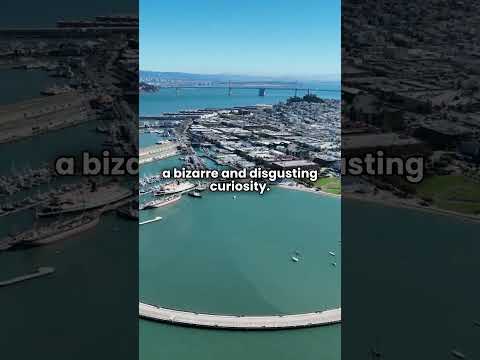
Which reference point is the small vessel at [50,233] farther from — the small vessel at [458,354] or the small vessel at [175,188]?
the small vessel at [458,354]

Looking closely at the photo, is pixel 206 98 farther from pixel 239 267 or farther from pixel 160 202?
pixel 239 267

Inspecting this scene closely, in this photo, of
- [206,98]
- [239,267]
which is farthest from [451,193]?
[206,98]

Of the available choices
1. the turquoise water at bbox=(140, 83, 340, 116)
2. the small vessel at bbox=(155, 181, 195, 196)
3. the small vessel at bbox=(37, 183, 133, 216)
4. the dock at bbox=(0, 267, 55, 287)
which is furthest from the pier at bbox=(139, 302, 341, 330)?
the turquoise water at bbox=(140, 83, 340, 116)

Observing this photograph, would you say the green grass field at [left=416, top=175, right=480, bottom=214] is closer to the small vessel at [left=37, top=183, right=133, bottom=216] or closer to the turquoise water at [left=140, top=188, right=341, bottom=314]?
the turquoise water at [left=140, top=188, right=341, bottom=314]

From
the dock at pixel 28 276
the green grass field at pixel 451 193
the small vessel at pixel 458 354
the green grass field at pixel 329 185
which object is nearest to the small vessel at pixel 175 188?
the green grass field at pixel 329 185

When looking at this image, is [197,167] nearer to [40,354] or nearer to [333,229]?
[333,229]

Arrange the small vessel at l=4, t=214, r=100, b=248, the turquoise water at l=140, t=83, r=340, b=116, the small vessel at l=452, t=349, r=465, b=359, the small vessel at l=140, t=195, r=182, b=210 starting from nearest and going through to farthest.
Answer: the small vessel at l=452, t=349, r=465, b=359 < the small vessel at l=4, t=214, r=100, b=248 < the small vessel at l=140, t=195, r=182, b=210 < the turquoise water at l=140, t=83, r=340, b=116
